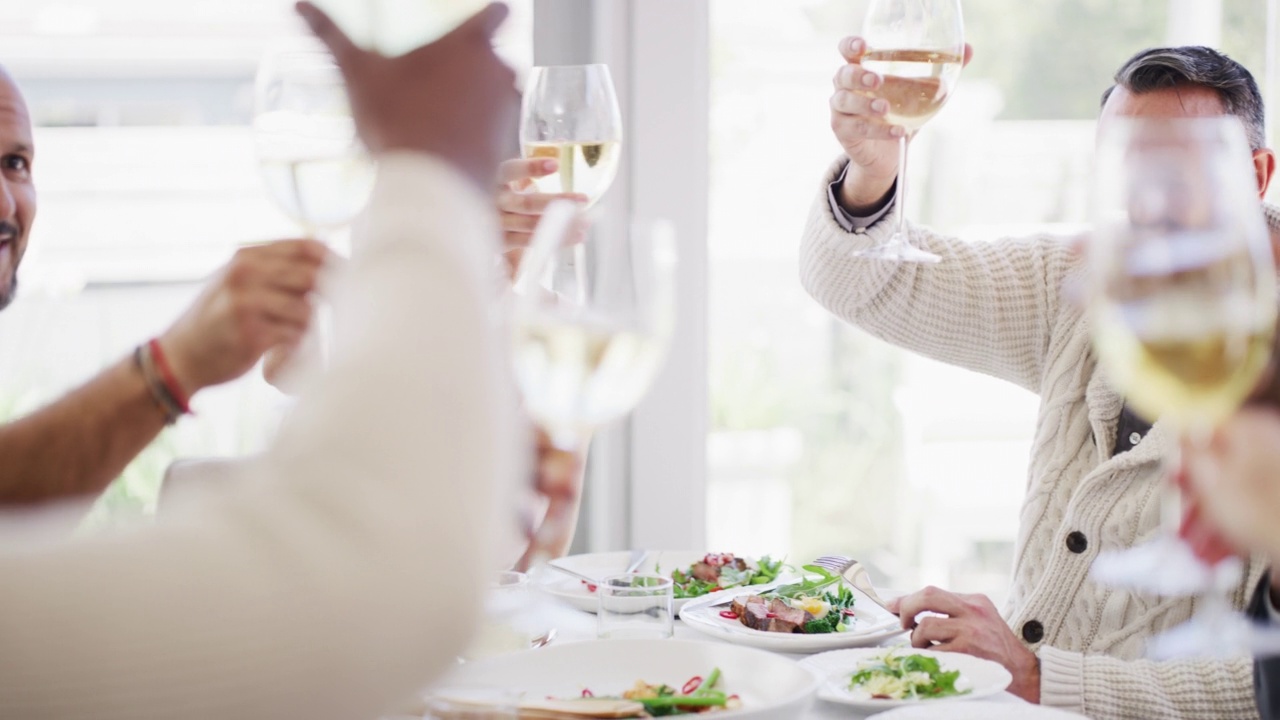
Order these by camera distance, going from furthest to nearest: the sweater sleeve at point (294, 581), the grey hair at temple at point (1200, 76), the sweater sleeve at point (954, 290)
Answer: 1. the sweater sleeve at point (954, 290)
2. the grey hair at temple at point (1200, 76)
3. the sweater sleeve at point (294, 581)

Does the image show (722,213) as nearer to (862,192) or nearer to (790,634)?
(862,192)

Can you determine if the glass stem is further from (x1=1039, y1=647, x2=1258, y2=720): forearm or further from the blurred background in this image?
the blurred background

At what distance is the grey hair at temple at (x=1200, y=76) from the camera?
72.9 inches

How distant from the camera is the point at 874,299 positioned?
2.05 m

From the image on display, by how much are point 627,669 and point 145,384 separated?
49 cm

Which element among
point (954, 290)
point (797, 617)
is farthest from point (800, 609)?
point (954, 290)

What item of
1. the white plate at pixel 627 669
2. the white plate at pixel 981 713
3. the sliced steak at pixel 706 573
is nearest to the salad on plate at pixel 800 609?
the sliced steak at pixel 706 573

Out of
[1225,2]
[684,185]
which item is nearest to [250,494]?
[684,185]

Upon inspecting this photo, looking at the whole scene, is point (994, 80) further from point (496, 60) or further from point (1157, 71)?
point (496, 60)

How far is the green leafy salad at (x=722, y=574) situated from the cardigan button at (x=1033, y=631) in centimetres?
42

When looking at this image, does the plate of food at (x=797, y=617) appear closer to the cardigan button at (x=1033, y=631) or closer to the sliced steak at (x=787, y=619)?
the sliced steak at (x=787, y=619)

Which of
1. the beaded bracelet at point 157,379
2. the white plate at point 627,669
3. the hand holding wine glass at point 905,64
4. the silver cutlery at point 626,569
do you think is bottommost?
the silver cutlery at point 626,569

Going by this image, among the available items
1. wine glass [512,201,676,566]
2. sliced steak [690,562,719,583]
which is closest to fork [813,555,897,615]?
sliced steak [690,562,719,583]

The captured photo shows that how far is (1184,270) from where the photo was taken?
0.64m
